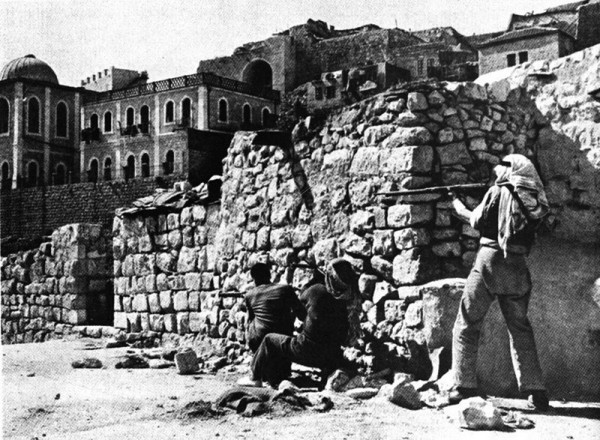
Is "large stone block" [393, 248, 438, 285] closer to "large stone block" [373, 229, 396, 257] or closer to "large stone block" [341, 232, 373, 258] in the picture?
"large stone block" [373, 229, 396, 257]

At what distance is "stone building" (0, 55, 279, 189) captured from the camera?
41281 millimetres

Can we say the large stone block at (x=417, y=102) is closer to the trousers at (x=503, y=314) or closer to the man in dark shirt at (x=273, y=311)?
the trousers at (x=503, y=314)

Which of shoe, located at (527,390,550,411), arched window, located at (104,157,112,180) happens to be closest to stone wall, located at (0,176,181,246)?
arched window, located at (104,157,112,180)

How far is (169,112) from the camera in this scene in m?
42.0

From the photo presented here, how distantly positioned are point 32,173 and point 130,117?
756cm

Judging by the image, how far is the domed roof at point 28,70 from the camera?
46625mm

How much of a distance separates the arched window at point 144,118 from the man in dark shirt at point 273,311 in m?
37.5

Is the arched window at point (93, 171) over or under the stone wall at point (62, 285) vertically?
over

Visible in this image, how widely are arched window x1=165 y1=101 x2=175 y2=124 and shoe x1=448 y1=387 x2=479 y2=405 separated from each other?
124ft

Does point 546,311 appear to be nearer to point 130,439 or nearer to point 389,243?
point 389,243

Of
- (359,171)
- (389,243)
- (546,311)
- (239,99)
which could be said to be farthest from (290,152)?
(239,99)

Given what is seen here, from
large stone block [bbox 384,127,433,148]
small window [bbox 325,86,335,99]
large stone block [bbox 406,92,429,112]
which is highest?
small window [bbox 325,86,335,99]

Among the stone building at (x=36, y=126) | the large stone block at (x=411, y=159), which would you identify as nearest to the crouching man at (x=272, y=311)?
the large stone block at (x=411, y=159)

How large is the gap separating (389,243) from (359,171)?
2.77 ft
